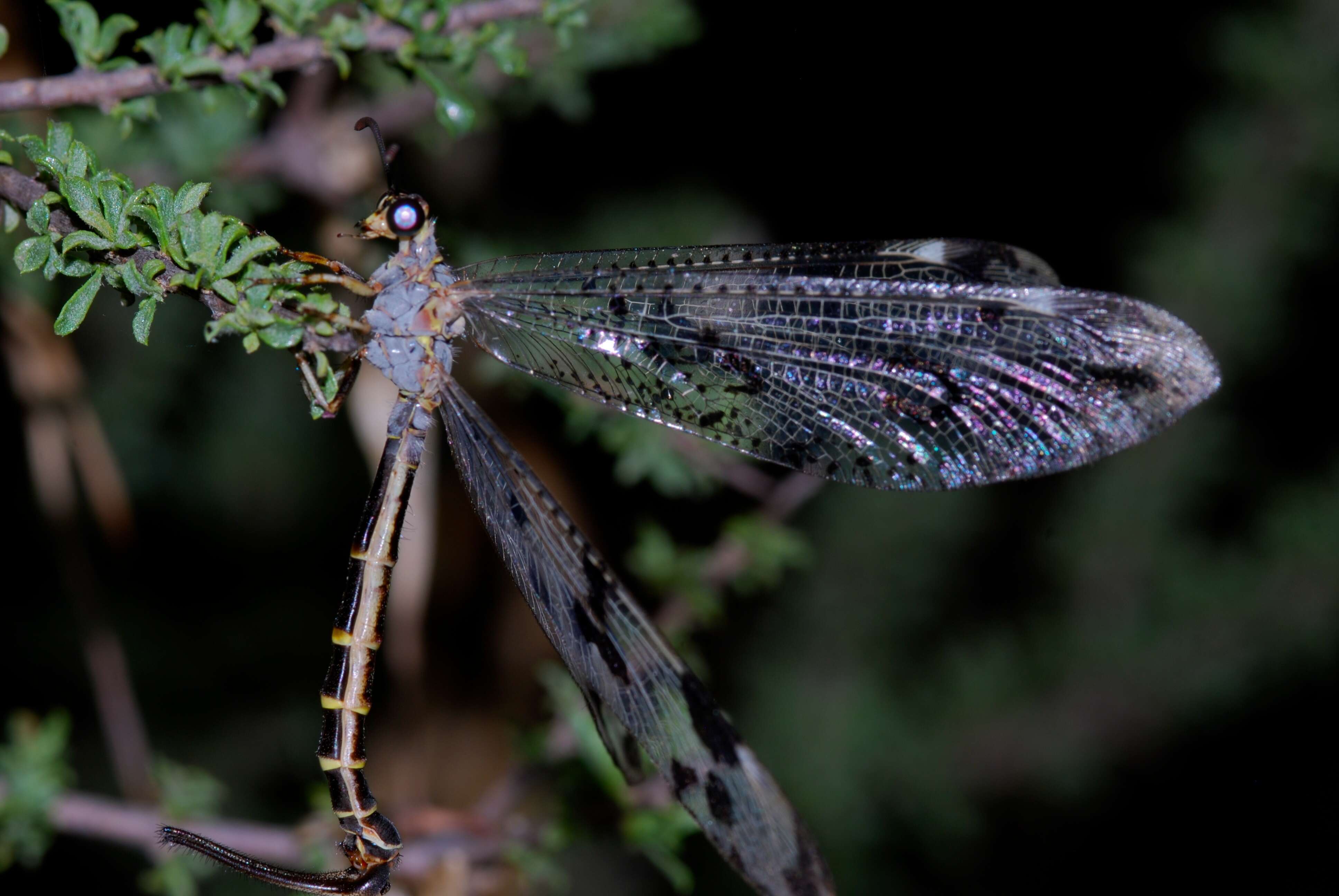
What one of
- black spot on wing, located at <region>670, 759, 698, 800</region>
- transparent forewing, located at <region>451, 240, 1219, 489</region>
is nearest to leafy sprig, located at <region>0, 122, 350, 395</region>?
transparent forewing, located at <region>451, 240, 1219, 489</region>

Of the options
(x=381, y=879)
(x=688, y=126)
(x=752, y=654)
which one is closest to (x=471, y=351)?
(x=688, y=126)

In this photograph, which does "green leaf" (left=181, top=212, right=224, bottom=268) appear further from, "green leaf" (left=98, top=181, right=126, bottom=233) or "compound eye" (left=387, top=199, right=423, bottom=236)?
"compound eye" (left=387, top=199, right=423, bottom=236)

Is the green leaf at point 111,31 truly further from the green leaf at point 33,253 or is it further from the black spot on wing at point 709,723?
the black spot on wing at point 709,723

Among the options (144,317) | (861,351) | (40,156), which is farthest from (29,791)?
(861,351)

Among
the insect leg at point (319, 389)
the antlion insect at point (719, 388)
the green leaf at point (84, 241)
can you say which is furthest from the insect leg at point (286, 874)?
the green leaf at point (84, 241)

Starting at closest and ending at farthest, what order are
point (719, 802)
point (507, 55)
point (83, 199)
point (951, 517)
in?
point (83, 199) < point (507, 55) < point (719, 802) < point (951, 517)

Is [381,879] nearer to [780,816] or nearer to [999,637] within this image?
[780,816]

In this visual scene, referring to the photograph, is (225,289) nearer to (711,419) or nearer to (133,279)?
(133,279)
